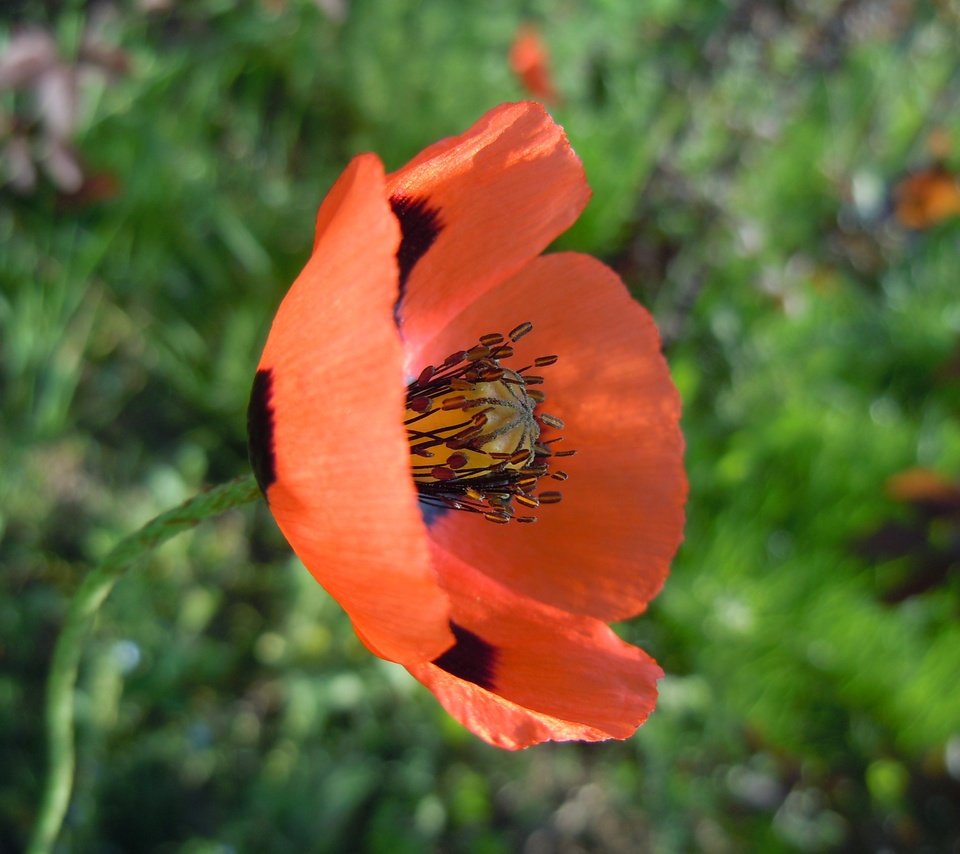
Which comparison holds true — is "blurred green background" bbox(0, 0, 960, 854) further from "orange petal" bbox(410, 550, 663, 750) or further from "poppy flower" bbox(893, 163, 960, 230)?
"orange petal" bbox(410, 550, 663, 750)

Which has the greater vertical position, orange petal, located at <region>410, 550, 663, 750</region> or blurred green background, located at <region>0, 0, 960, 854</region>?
orange petal, located at <region>410, 550, 663, 750</region>

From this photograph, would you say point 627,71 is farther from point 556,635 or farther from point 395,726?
point 556,635

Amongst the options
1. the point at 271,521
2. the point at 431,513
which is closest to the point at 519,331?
the point at 431,513

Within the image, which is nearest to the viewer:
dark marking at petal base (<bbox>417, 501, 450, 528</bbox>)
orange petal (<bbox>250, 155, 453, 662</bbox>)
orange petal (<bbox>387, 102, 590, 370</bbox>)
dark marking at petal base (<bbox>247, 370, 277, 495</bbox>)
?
orange petal (<bbox>250, 155, 453, 662</bbox>)

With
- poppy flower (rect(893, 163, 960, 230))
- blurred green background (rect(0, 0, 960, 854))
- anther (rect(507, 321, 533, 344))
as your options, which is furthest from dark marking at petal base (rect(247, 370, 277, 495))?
poppy flower (rect(893, 163, 960, 230))

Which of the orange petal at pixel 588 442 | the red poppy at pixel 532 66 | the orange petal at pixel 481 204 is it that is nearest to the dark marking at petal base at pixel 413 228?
the orange petal at pixel 481 204

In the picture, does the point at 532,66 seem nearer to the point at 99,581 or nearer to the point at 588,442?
the point at 588,442
